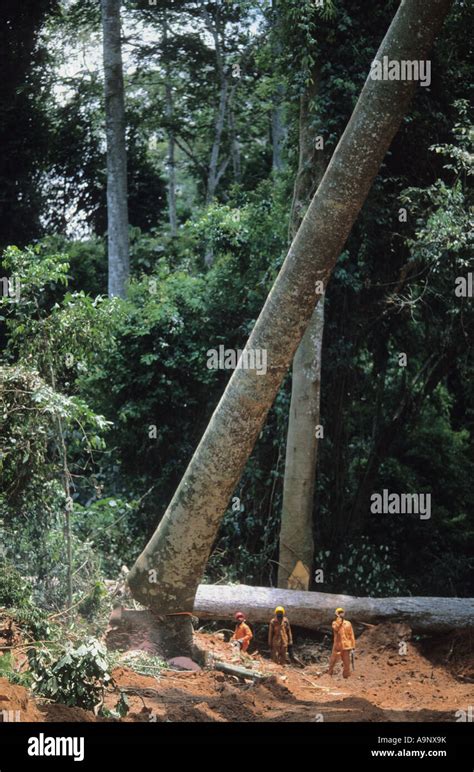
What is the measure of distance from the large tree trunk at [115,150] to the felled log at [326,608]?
8475 mm

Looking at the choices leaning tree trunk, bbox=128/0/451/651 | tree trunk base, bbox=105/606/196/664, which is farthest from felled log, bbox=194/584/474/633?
leaning tree trunk, bbox=128/0/451/651

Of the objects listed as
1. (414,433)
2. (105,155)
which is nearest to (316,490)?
(414,433)

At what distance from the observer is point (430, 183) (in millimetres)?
13484

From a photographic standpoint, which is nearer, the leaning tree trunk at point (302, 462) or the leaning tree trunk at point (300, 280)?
the leaning tree trunk at point (300, 280)

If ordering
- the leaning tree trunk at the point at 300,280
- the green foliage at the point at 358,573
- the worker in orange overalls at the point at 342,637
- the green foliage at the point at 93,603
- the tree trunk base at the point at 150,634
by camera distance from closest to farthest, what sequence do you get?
the leaning tree trunk at the point at 300,280, the worker in orange overalls at the point at 342,637, the tree trunk base at the point at 150,634, the green foliage at the point at 93,603, the green foliage at the point at 358,573

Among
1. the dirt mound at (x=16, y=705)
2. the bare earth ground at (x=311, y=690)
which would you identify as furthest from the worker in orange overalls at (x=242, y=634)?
the dirt mound at (x=16, y=705)

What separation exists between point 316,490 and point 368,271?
343cm

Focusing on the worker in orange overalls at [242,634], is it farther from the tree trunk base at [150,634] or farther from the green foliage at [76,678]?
the green foliage at [76,678]

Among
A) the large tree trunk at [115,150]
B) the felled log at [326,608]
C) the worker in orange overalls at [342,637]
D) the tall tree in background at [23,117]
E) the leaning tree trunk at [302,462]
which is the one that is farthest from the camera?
the tall tree in background at [23,117]

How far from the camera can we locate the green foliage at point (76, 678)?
7027mm

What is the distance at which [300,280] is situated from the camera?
954 centimetres

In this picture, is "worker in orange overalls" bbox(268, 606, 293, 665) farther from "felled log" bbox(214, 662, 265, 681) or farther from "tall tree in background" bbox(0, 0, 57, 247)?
"tall tree in background" bbox(0, 0, 57, 247)

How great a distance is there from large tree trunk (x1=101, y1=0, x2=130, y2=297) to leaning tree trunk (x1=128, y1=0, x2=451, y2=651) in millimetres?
8733

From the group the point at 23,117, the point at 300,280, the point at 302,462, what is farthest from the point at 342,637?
the point at 23,117
